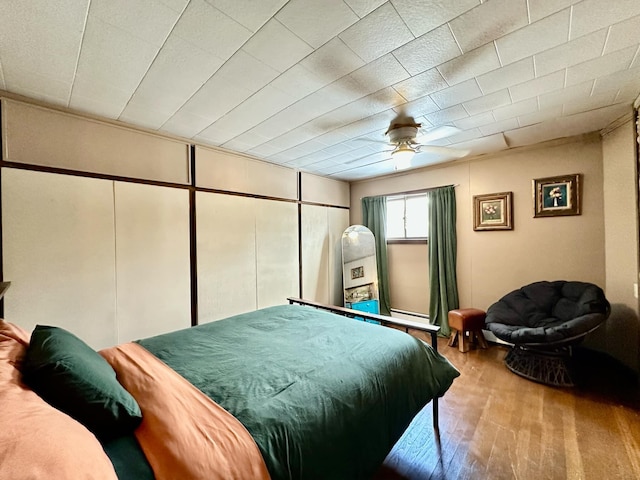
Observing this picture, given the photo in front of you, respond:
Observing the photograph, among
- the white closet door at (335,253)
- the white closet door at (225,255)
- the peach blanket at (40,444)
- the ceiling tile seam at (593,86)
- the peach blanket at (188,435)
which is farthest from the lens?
the white closet door at (335,253)

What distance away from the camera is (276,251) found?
13.2 feet

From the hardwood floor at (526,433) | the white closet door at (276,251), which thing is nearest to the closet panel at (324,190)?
the white closet door at (276,251)

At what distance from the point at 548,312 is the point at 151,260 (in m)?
4.39

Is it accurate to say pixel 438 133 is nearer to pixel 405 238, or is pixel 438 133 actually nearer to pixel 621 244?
pixel 621 244

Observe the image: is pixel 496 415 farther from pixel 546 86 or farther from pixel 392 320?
pixel 546 86

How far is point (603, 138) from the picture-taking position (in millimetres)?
2949

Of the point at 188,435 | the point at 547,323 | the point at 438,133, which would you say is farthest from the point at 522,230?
the point at 188,435

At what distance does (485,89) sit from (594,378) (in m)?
2.97

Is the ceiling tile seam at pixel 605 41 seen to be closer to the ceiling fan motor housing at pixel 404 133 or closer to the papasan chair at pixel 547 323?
the ceiling fan motor housing at pixel 404 133

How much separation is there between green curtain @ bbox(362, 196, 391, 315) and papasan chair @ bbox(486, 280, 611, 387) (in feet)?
5.96

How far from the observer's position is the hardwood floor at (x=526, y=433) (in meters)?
1.64

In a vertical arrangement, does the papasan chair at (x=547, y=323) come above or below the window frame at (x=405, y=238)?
Answer: below

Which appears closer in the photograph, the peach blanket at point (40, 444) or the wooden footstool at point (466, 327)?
the peach blanket at point (40, 444)

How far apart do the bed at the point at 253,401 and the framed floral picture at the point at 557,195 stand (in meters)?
2.64
